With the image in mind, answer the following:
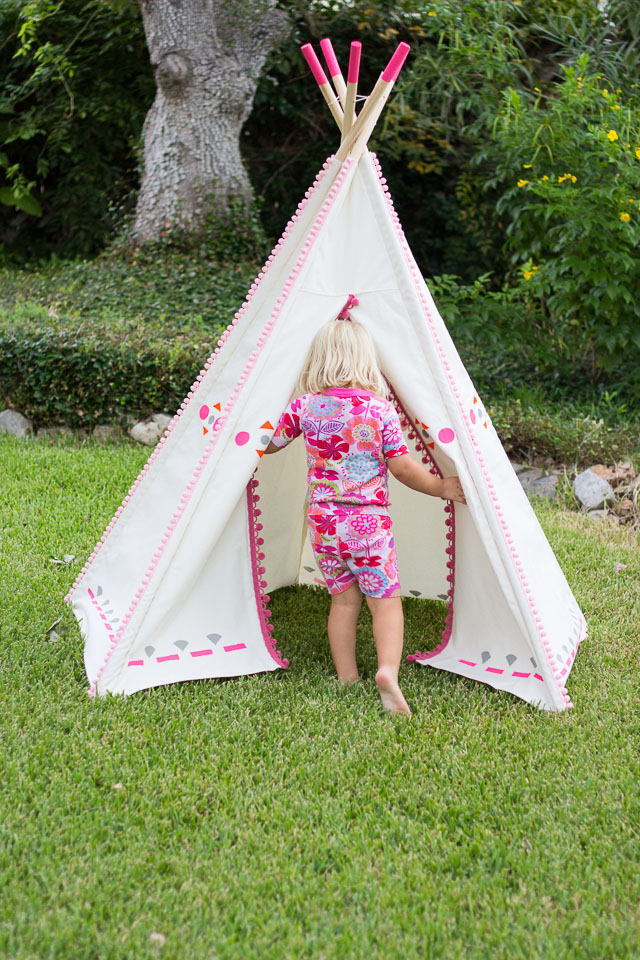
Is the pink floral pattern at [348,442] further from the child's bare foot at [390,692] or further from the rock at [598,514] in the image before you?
the rock at [598,514]

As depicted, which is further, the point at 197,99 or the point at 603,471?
the point at 197,99

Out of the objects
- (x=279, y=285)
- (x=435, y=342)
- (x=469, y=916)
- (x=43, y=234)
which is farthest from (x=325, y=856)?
(x=43, y=234)

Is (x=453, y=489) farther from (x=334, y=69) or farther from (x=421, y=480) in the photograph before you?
(x=334, y=69)

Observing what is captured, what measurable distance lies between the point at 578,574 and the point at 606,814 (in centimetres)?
197

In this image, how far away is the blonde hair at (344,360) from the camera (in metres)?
2.97

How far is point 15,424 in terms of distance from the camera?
20.7ft

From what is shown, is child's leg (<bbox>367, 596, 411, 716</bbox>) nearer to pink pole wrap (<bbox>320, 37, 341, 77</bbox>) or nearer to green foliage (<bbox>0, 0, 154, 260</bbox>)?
pink pole wrap (<bbox>320, 37, 341, 77</bbox>)

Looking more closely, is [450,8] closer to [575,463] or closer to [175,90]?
[175,90]

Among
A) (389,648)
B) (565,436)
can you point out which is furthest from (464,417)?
(565,436)

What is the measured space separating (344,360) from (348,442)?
279 mm

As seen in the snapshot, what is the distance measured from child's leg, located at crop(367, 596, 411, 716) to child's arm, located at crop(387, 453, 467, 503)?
396 millimetres

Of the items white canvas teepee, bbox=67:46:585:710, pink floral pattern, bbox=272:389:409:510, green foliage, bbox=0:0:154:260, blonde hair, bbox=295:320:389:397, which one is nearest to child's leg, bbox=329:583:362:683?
white canvas teepee, bbox=67:46:585:710

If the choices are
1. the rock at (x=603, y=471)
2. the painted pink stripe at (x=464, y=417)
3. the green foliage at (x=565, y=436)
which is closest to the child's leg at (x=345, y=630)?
the painted pink stripe at (x=464, y=417)

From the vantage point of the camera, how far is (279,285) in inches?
126
